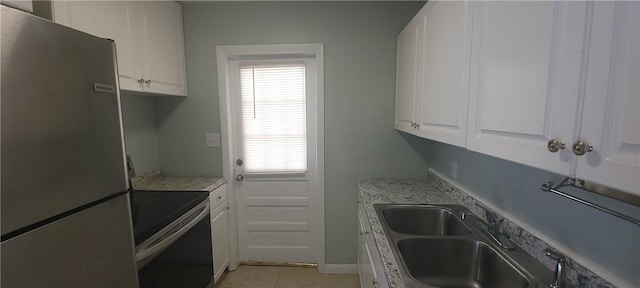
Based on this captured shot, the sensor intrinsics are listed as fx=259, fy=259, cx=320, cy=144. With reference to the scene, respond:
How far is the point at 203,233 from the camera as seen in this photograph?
197 centimetres

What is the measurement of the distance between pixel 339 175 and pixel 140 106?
1.86m

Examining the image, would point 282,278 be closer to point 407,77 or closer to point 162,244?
point 162,244

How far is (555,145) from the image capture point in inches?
25.7

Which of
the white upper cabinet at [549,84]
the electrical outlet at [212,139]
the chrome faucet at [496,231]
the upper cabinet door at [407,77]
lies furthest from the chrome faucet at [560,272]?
the electrical outlet at [212,139]

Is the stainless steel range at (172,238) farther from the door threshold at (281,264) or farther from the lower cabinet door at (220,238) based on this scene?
the door threshold at (281,264)

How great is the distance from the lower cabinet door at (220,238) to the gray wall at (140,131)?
2.56ft

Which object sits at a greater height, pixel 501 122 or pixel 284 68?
pixel 284 68

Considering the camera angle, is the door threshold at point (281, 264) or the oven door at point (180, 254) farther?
the door threshold at point (281, 264)

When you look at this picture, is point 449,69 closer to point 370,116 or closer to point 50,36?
point 370,116

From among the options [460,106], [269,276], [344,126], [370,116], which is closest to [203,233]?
[269,276]

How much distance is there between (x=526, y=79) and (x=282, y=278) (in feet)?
7.82

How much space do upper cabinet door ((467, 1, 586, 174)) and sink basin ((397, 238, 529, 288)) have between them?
55 centimetres

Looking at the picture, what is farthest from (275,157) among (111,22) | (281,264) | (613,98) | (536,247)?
(613,98)

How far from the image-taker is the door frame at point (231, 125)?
7.53 feet
